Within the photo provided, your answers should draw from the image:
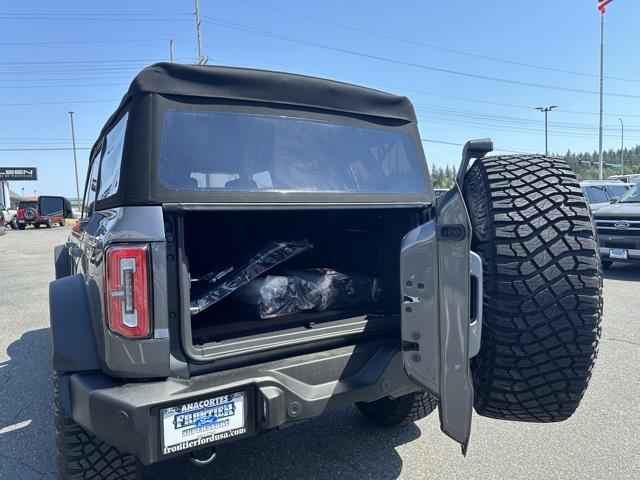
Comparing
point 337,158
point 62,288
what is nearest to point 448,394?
point 337,158

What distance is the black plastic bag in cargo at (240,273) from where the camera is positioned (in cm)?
248

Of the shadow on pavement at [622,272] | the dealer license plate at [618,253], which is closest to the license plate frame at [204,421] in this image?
the dealer license plate at [618,253]

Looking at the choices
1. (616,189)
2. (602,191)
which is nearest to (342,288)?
(602,191)

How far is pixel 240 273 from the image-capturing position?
8.47 ft

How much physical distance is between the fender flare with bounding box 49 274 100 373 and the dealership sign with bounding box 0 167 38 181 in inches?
1950

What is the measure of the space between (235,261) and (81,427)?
1.28 metres

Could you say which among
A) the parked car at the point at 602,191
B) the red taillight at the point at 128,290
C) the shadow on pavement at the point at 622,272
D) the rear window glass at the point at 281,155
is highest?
the rear window glass at the point at 281,155

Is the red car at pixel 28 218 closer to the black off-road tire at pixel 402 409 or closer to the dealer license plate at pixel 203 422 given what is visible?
the black off-road tire at pixel 402 409

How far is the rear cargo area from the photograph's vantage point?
2410mm

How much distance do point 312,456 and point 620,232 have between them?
24.9 feet

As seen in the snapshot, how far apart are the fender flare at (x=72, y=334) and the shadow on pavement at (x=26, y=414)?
1160 mm

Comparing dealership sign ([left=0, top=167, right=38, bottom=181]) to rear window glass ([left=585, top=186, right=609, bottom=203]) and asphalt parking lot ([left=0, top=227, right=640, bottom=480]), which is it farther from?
asphalt parking lot ([left=0, top=227, right=640, bottom=480])

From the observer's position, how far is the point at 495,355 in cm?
191

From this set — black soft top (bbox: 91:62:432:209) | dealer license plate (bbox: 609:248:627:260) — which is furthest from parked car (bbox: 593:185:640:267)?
black soft top (bbox: 91:62:432:209)
